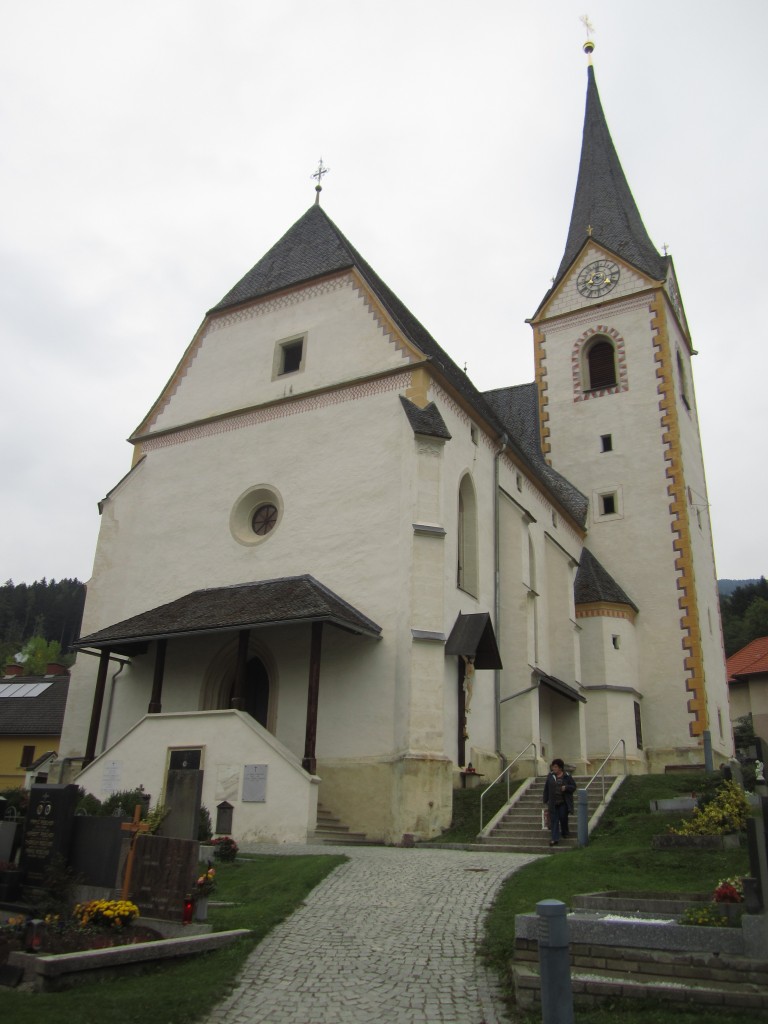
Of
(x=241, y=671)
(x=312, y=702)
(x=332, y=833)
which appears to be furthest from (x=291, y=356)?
(x=332, y=833)

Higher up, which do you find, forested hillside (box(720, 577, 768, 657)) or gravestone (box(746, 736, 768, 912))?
forested hillside (box(720, 577, 768, 657))

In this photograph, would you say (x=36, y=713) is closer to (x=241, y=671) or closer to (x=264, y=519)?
(x=264, y=519)

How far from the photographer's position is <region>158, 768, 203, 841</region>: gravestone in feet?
30.2

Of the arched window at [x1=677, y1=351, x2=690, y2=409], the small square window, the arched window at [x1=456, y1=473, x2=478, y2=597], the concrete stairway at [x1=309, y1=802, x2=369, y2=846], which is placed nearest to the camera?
the concrete stairway at [x1=309, y1=802, x2=369, y2=846]

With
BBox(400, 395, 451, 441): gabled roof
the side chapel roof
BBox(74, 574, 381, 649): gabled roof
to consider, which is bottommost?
BBox(74, 574, 381, 649): gabled roof

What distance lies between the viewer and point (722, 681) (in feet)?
91.5

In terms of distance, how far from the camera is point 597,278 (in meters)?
32.2

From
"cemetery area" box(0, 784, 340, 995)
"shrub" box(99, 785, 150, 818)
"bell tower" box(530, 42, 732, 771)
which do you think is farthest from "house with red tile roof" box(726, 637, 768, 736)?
"cemetery area" box(0, 784, 340, 995)

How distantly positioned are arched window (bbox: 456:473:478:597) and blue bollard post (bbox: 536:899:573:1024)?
14.5 metres

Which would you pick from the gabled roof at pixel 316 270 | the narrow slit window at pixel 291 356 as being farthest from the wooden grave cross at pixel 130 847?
the narrow slit window at pixel 291 356

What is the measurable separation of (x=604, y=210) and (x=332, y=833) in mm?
27525

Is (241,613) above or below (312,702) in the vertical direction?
above

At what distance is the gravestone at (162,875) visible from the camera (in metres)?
7.86

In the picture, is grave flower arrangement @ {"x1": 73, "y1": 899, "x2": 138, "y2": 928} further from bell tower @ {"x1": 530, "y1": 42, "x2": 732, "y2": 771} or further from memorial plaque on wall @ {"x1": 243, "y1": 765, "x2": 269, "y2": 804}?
bell tower @ {"x1": 530, "y1": 42, "x2": 732, "y2": 771}
